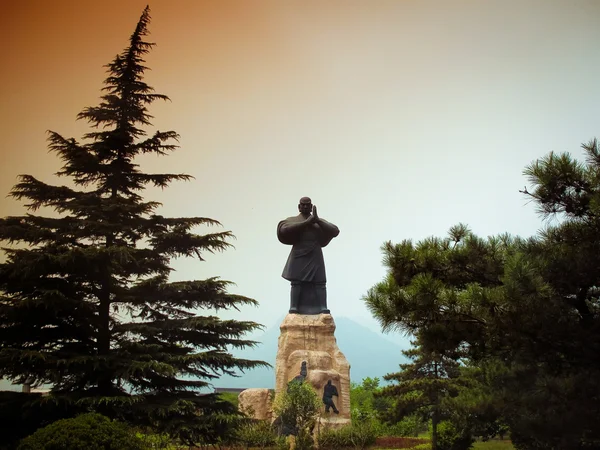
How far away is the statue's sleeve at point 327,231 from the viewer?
47.2ft

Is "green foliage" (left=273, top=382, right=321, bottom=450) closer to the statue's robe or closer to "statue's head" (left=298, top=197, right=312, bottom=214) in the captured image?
the statue's robe

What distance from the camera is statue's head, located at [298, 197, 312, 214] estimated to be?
47.2 feet

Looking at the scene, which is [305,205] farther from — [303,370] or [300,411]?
[300,411]

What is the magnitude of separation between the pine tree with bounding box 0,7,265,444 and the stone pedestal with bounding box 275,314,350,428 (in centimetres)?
369

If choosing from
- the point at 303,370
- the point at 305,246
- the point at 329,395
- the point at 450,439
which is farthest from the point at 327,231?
the point at 450,439

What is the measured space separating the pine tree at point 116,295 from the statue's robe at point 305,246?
4.35 m

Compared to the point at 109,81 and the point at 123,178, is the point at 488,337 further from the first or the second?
the point at 109,81

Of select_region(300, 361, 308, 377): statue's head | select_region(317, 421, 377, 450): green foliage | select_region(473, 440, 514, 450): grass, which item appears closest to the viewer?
select_region(317, 421, 377, 450): green foliage

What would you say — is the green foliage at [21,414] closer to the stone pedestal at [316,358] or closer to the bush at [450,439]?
the stone pedestal at [316,358]

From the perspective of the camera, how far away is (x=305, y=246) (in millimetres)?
14547

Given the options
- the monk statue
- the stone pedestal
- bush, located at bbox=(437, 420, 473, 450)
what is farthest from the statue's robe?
bush, located at bbox=(437, 420, 473, 450)

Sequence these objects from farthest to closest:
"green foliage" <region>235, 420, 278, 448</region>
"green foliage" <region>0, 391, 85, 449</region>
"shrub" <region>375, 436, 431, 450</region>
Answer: "shrub" <region>375, 436, 431, 450</region> < "green foliage" <region>235, 420, 278, 448</region> < "green foliage" <region>0, 391, 85, 449</region>

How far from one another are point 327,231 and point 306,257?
83 centimetres

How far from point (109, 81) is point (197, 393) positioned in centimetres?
573
